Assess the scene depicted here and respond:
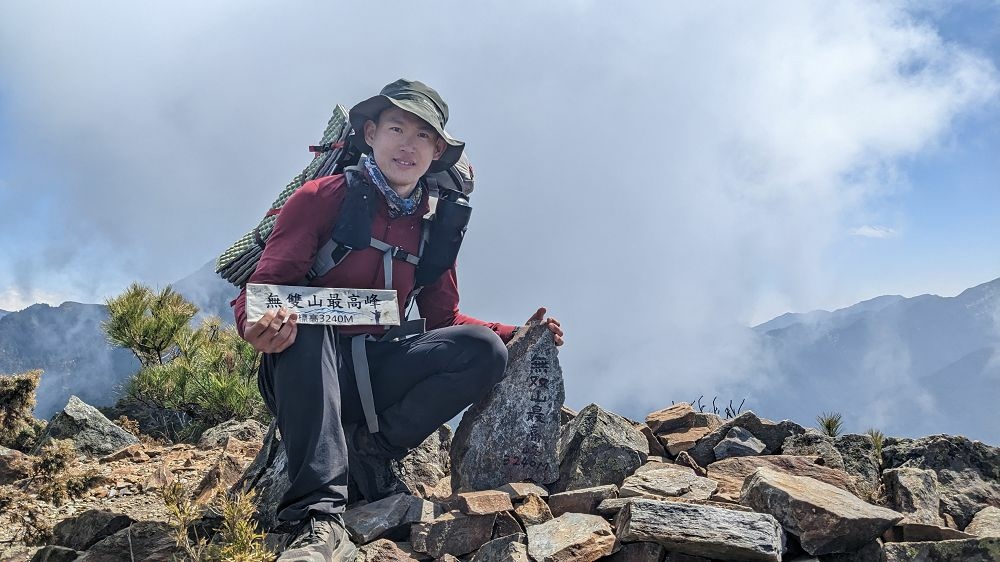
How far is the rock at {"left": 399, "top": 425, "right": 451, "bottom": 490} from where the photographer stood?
221 inches

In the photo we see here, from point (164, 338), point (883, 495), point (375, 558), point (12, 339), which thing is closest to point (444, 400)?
point (375, 558)

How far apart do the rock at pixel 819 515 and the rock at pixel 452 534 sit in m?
1.56

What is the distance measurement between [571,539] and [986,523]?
2.76 meters

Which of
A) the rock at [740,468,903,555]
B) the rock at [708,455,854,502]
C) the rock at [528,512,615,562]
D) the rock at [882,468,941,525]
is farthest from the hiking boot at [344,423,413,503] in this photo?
the rock at [882,468,941,525]

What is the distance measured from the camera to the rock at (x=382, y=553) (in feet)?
13.2

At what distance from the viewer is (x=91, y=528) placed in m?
4.57

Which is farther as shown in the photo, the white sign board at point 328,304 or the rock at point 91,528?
the rock at point 91,528

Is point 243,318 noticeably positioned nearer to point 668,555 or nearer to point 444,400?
point 444,400

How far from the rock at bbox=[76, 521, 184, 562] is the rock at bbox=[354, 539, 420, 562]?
3.73ft

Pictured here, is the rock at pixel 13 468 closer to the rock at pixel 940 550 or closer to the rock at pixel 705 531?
the rock at pixel 705 531

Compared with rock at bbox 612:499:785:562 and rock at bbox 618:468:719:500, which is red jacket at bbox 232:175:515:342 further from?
rock at bbox 612:499:785:562

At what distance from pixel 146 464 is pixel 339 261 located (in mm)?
4023

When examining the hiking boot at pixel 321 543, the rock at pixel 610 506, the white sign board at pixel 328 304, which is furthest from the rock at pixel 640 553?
the white sign board at pixel 328 304

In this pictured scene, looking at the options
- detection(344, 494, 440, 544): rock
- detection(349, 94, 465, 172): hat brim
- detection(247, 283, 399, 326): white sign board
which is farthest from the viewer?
detection(349, 94, 465, 172): hat brim
